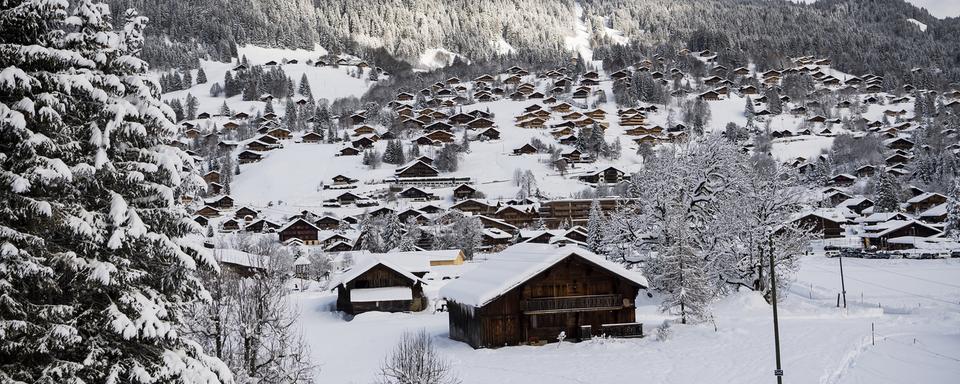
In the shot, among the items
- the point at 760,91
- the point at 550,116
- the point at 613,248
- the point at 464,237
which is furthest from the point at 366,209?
the point at 760,91

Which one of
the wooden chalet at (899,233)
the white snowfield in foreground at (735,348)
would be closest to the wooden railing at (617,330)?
the white snowfield in foreground at (735,348)

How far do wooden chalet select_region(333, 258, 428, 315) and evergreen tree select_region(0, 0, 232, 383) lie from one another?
29.9 meters

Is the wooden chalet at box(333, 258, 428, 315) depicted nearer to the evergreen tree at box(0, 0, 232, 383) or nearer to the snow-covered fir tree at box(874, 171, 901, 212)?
the evergreen tree at box(0, 0, 232, 383)

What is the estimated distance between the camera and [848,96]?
13338 cm

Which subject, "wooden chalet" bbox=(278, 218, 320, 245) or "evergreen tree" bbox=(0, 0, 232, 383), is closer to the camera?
"evergreen tree" bbox=(0, 0, 232, 383)

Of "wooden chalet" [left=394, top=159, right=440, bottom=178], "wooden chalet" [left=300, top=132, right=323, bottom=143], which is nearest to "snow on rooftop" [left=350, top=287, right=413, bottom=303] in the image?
"wooden chalet" [left=394, top=159, right=440, bottom=178]

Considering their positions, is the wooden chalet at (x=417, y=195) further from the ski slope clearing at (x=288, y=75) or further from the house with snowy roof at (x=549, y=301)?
the ski slope clearing at (x=288, y=75)

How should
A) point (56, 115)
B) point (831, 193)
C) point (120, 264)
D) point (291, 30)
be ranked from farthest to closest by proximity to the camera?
1. point (291, 30)
2. point (831, 193)
3. point (120, 264)
4. point (56, 115)

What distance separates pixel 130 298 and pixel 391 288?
32401 millimetres

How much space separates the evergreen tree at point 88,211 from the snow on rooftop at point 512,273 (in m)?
16.8

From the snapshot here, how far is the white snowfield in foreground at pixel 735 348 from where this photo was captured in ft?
68.7

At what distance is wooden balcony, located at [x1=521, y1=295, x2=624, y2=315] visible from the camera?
91.2 ft

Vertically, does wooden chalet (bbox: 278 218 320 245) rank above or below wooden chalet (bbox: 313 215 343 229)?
below

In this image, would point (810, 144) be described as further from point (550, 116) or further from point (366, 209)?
point (366, 209)
